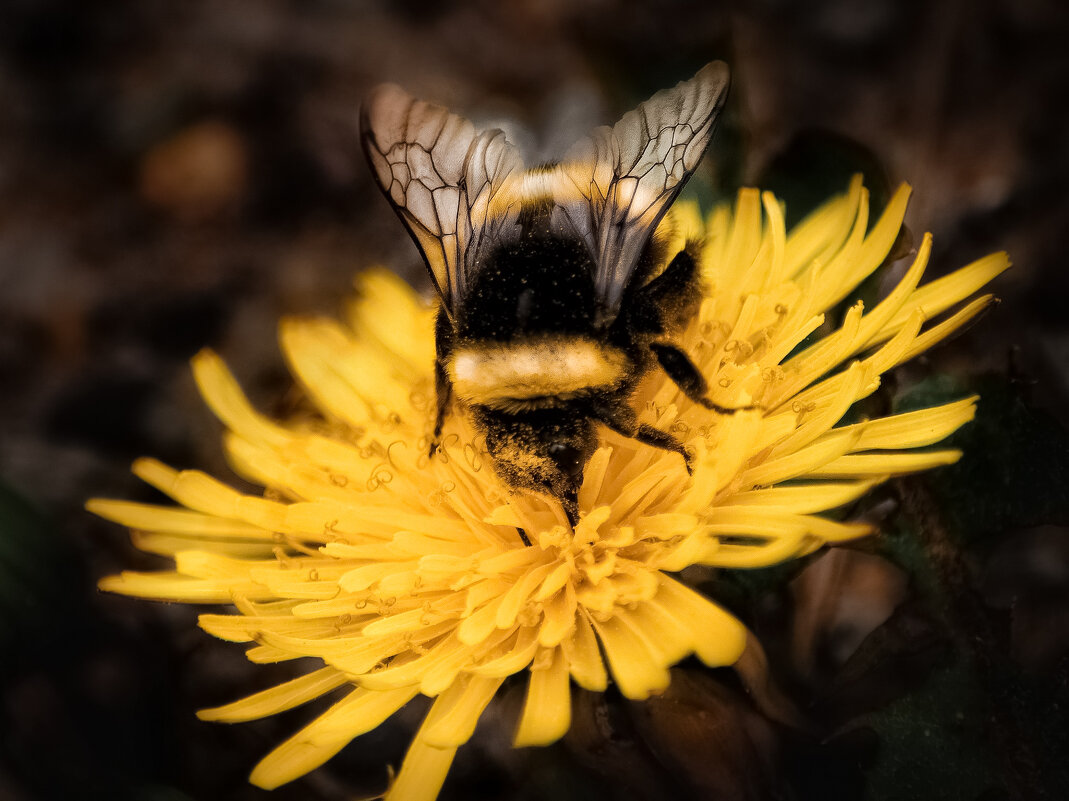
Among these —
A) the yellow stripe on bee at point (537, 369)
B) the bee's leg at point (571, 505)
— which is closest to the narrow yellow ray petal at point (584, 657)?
the bee's leg at point (571, 505)

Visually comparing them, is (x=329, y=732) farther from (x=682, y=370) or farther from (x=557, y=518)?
(x=682, y=370)

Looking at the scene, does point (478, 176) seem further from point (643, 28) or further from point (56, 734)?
point (643, 28)

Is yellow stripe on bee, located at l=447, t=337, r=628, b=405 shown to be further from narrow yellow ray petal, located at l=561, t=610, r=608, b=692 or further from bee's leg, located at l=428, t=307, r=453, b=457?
narrow yellow ray petal, located at l=561, t=610, r=608, b=692

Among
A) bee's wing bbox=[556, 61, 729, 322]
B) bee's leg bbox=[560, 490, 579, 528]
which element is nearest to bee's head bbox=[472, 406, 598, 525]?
bee's leg bbox=[560, 490, 579, 528]

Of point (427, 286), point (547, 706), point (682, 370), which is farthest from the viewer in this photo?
point (427, 286)

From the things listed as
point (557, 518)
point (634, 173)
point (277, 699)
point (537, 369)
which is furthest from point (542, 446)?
point (277, 699)

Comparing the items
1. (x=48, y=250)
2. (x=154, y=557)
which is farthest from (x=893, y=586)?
(x=48, y=250)
